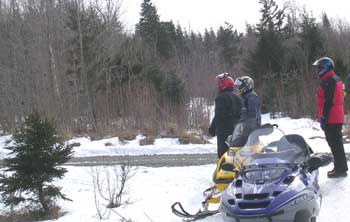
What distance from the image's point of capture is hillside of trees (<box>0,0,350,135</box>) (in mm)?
17469

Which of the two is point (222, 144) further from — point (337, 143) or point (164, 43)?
point (164, 43)

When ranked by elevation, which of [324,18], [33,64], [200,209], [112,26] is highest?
[324,18]

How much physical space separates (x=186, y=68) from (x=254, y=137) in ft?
85.9

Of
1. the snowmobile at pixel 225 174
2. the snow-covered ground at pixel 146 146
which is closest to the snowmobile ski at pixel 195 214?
the snowmobile at pixel 225 174

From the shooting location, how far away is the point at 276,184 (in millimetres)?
4605

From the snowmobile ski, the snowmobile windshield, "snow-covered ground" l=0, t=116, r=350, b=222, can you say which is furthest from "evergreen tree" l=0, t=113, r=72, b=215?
the snowmobile windshield

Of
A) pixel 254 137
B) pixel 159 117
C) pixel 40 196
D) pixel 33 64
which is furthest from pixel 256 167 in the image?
pixel 33 64

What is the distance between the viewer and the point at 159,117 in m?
17.1

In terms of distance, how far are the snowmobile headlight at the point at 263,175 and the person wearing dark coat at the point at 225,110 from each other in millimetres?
3020

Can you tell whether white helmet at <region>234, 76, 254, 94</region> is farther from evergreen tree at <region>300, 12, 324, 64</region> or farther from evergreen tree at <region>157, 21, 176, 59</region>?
evergreen tree at <region>157, 21, 176, 59</region>

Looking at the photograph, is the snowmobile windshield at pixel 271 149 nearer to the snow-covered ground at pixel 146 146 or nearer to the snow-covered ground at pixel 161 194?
the snow-covered ground at pixel 161 194

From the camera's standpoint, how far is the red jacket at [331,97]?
281 inches

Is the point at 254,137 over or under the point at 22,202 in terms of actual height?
over

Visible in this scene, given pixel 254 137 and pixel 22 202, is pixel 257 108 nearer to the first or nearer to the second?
pixel 254 137
